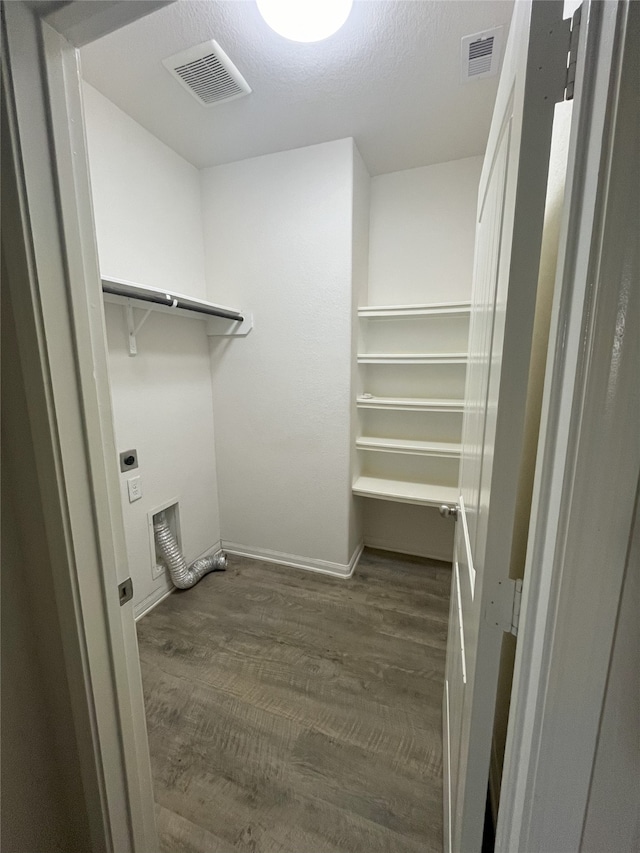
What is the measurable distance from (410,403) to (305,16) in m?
1.80

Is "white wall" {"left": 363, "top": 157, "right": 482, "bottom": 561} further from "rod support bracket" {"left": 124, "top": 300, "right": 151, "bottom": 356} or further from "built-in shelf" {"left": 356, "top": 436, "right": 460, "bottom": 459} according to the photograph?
"rod support bracket" {"left": 124, "top": 300, "right": 151, "bottom": 356}

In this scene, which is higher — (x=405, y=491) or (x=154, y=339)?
(x=154, y=339)

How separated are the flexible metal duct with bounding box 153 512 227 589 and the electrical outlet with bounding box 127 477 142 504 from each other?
0.26 meters

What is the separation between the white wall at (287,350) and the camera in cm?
212

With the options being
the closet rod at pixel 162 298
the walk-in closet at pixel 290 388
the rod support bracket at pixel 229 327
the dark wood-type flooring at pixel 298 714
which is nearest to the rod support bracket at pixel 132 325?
the walk-in closet at pixel 290 388

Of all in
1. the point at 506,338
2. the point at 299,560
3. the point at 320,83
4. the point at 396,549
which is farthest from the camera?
the point at 396,549

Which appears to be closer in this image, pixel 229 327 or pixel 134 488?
pixel 134 488

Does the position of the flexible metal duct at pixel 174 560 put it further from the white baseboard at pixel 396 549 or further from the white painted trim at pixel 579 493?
the white painted trim at pixel 579 493

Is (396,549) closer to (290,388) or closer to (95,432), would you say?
(290,388)

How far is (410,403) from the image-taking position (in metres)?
2.27

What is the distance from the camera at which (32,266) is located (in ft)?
1.91

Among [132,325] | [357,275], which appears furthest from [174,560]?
[357,275]

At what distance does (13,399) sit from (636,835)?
120 centimetres

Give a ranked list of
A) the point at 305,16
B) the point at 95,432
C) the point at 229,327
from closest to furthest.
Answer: the point at 95,432, the point at 305,16, the point at 229,327
